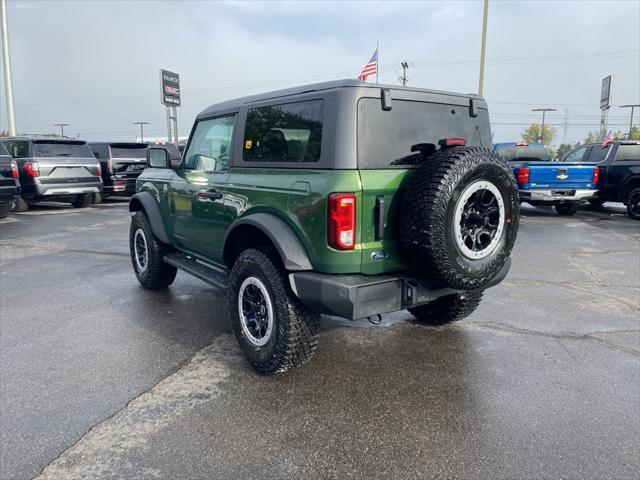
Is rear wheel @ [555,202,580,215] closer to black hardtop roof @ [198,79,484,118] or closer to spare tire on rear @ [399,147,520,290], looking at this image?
black hardtop roof @ [198,79,484,118]

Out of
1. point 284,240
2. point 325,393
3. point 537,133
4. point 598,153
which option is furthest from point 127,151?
point 537,133

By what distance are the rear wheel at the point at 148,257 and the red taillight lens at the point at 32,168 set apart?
8.23 m

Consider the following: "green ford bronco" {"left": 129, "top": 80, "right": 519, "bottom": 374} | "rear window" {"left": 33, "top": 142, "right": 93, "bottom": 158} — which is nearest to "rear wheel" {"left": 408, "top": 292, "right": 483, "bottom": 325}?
"green ford bronco" {"left": 129, "top": 80, "right": 519, "bottom": 374}

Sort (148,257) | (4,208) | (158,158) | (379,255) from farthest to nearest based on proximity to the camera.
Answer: (4,208) < (148,257) < (158,158) < (379,255)

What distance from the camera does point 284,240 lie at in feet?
10.7

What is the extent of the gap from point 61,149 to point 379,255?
12.6 m

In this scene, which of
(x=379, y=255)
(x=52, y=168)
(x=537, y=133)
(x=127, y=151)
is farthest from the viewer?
(x=537, y=133)

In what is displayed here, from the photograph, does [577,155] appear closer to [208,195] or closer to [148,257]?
[148,257]

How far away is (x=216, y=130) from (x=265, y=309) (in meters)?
1.86

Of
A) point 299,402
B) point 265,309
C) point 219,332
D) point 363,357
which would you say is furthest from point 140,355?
point 363,357

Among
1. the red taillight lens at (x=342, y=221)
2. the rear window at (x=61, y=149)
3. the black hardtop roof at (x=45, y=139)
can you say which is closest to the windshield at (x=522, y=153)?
the rear window at (x=61, y=149)

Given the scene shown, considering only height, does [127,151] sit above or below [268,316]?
above

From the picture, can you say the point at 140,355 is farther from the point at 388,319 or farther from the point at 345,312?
the point at 388,319

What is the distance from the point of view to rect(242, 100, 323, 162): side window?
129 inches
